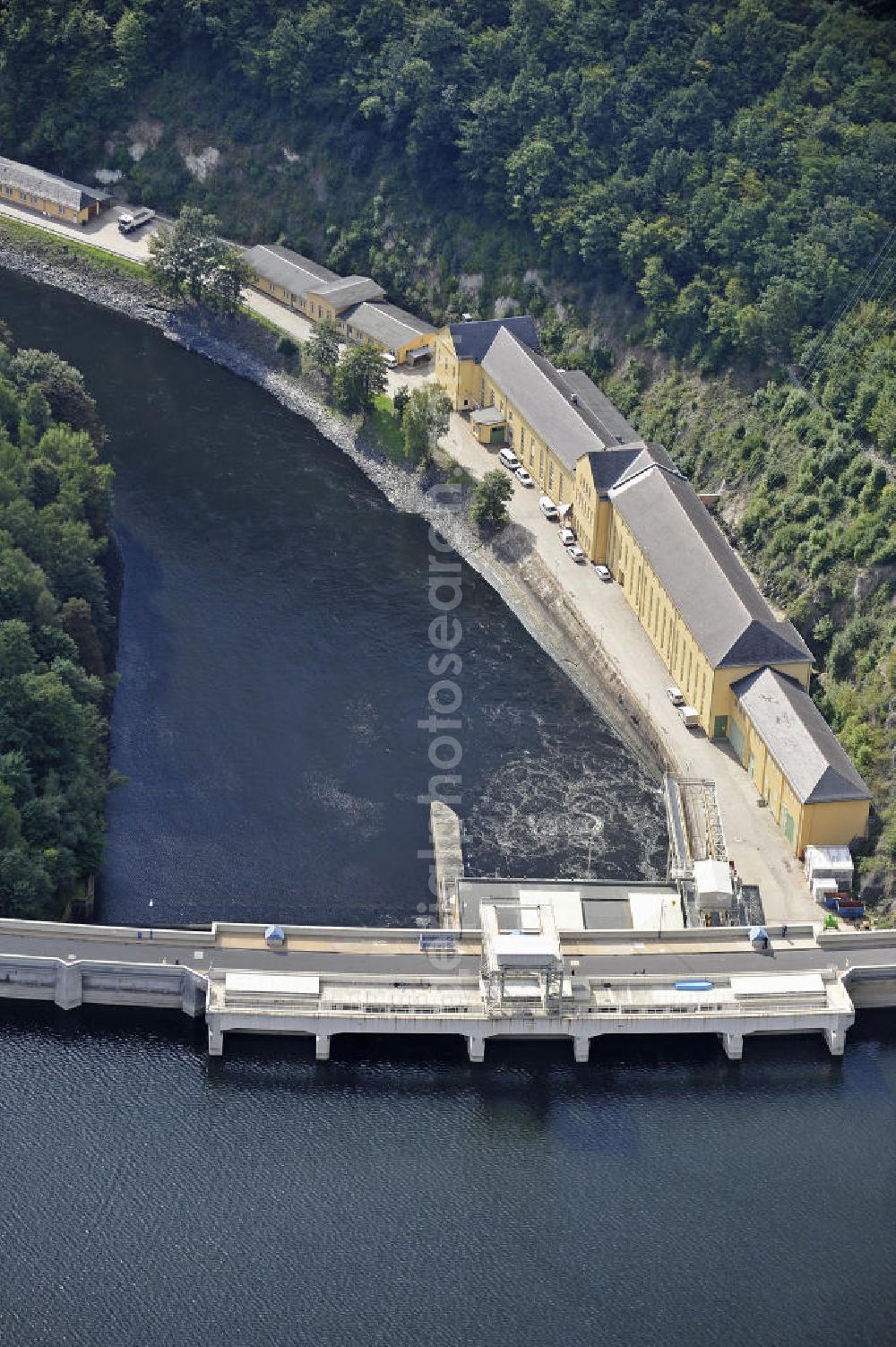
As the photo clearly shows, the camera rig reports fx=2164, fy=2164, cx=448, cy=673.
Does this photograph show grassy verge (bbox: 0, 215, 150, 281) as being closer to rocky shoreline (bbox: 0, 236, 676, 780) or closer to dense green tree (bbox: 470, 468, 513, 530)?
rocky shoreline (bbox: 0, 236, 676, 780)

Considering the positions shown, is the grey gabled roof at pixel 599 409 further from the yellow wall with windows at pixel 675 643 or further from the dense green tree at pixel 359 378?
the dense green tree at pixel 359 378

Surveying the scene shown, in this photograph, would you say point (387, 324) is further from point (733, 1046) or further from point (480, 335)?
point (733, 1046)

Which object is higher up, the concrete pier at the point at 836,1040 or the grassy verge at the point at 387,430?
the grassy verge at the point at 387,430

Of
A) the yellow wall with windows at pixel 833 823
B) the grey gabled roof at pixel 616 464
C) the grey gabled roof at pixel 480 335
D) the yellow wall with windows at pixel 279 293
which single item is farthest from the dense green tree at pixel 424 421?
the yellow wall with windows at pixel 833 823

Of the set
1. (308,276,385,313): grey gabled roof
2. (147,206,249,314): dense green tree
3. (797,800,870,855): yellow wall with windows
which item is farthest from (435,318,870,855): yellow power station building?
(147,206,249,314): dense green tree

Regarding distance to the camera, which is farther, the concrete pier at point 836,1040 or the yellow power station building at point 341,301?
the yellow power station building at point 341,301

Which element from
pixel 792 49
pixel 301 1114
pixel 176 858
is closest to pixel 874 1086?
pixel 301 1114

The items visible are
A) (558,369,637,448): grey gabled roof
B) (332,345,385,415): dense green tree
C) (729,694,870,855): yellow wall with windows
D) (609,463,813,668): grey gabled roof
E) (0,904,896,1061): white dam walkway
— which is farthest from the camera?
(332,345,385,415): dense green tree

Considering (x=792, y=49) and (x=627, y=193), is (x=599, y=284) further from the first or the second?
(x=792, y=49)
